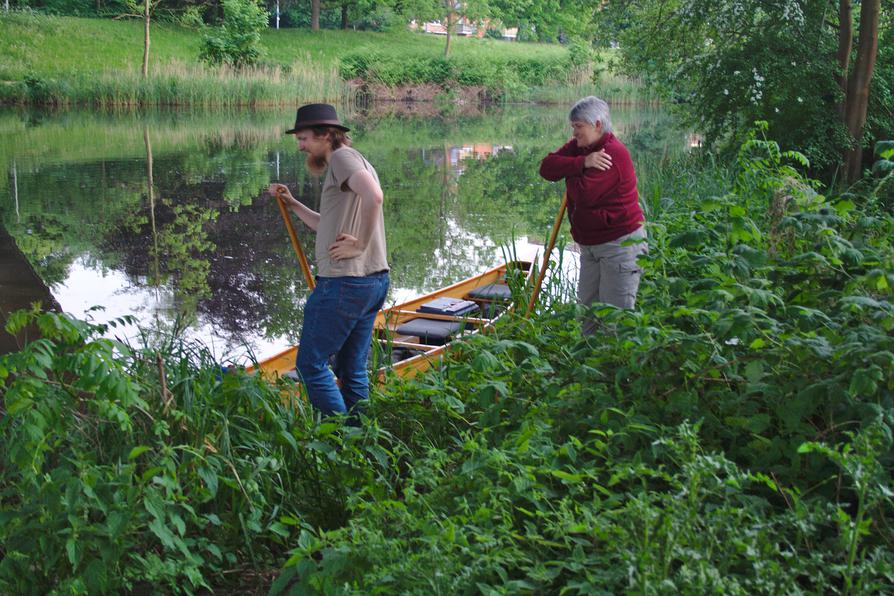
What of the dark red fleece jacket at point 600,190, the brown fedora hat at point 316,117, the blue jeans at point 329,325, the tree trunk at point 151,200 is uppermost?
the brown fedora hat at point 316,117

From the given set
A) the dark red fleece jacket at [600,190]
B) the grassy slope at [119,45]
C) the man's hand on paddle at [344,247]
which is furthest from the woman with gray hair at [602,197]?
the grassy slope at [119,45]

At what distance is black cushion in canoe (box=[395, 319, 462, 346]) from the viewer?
6.45 meters

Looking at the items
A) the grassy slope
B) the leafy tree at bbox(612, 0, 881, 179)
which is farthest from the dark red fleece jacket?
the grassy slope

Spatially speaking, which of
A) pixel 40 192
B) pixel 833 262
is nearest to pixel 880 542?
pixel 833 262

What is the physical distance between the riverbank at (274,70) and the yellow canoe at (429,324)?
50.2 ft

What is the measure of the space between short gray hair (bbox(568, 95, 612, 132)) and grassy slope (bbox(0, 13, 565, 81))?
87.2 feet

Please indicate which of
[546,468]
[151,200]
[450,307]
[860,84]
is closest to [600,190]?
[450,307]

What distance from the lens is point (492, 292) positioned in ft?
25.2

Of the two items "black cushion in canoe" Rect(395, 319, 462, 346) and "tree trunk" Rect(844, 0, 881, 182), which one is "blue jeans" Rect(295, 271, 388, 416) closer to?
"black cushion in canoe" Rect(395, 319, 462, 346)

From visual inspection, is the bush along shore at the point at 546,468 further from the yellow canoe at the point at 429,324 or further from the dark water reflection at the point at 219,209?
the dark water reflection at the point at 219,209

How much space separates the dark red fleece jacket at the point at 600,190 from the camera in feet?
17.6

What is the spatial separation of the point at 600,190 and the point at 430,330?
169 centimetres

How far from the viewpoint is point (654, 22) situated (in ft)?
46.6

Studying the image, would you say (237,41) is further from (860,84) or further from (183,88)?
(860,84)
